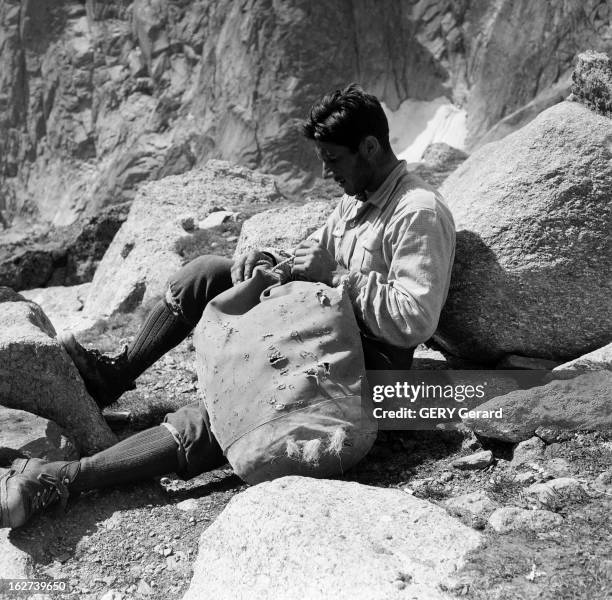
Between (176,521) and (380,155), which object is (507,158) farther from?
(176,521)

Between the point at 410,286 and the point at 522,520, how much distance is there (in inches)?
48.0

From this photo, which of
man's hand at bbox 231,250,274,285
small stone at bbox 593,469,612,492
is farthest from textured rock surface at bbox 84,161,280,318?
small stone at bbox 593,469,612,492

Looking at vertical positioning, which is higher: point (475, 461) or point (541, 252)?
point (541, 252)

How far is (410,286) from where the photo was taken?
3.83 metres

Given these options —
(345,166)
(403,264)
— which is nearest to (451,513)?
(403,264)

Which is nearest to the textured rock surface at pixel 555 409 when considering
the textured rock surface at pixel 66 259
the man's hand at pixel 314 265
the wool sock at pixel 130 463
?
the man's hand at pixel 314 265

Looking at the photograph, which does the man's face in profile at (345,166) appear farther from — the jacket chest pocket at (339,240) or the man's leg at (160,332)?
the man's leg at (160,332)

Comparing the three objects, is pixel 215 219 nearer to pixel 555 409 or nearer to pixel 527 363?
pixel 527 363

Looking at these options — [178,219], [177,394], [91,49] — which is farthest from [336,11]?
[177,394]

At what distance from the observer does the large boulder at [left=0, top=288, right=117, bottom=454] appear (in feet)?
14.7

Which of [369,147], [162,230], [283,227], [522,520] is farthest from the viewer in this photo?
[162,230]

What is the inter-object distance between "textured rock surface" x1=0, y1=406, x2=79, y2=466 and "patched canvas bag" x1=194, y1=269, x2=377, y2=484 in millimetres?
955

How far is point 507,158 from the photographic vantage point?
476 cm

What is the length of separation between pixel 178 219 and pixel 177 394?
4.46 metres
